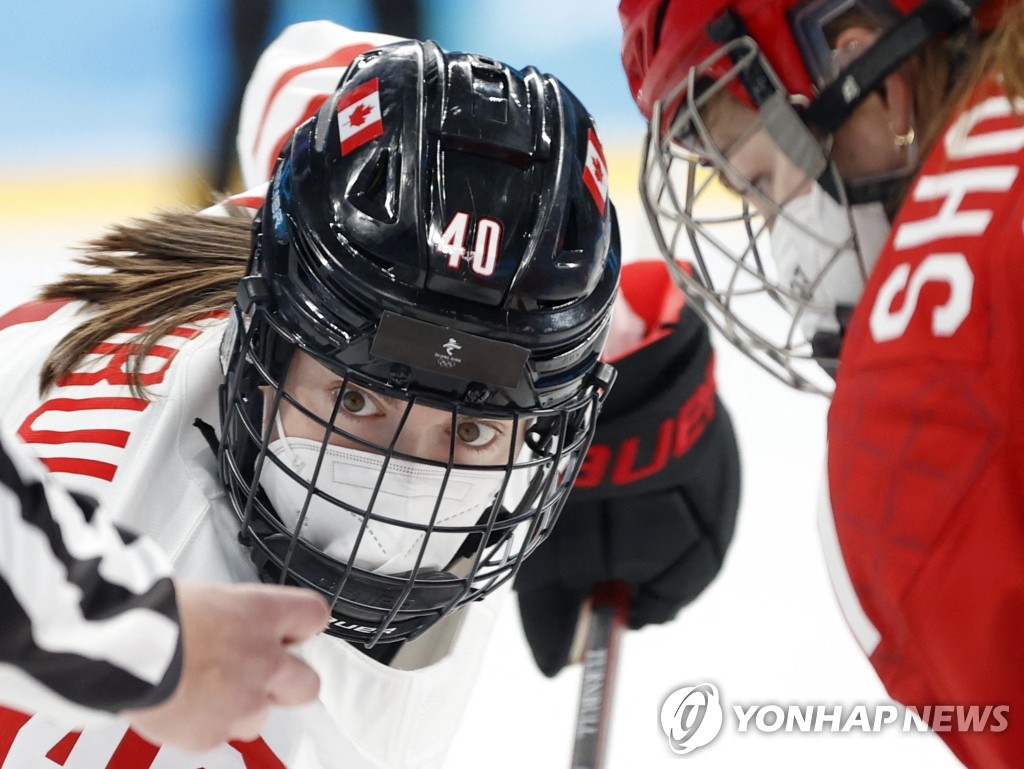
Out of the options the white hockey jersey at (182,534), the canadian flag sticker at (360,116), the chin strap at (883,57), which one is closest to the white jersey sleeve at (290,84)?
the white hockey jersey at (182,534)

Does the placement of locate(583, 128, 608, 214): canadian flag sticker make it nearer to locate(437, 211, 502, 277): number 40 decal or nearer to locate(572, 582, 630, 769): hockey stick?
locate(437, 211, 502, 277): number 40 decal

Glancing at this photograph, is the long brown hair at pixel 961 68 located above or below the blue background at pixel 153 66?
above

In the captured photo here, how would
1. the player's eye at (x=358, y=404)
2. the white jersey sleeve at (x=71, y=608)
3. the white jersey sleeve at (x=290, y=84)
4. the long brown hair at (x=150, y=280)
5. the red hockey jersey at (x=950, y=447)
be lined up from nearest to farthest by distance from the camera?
the white jersey sleeve at (x=71, y=608), the red hockey jersey at (x=950, y=447), the player's eye at (x=358, y=404), the long brown hair at (x=150, y=280), the white jersey sleeve at (x=290, y=84)

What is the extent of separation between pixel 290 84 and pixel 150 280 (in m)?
0.58

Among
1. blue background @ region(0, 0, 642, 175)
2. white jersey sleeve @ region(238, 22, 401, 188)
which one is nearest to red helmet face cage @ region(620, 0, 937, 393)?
white jersey sleeve @ region(238, 22, 401, 188)

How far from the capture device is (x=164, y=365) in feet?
4.72

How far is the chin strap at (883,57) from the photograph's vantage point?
116 centimetres

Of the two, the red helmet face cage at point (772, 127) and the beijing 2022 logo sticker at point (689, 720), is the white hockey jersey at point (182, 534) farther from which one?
the red helmet face cage at point (772, 127)

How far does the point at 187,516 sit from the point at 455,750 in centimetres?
74

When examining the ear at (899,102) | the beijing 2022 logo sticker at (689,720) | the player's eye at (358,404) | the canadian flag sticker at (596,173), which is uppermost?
the ear at (899,102)

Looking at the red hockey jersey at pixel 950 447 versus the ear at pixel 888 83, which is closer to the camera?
the red hockey jersey at pixel 950 447

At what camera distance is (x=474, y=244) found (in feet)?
3.88

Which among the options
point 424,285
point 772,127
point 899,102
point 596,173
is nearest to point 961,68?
point 899,102

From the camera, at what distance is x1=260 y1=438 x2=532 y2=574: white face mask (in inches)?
49.3
